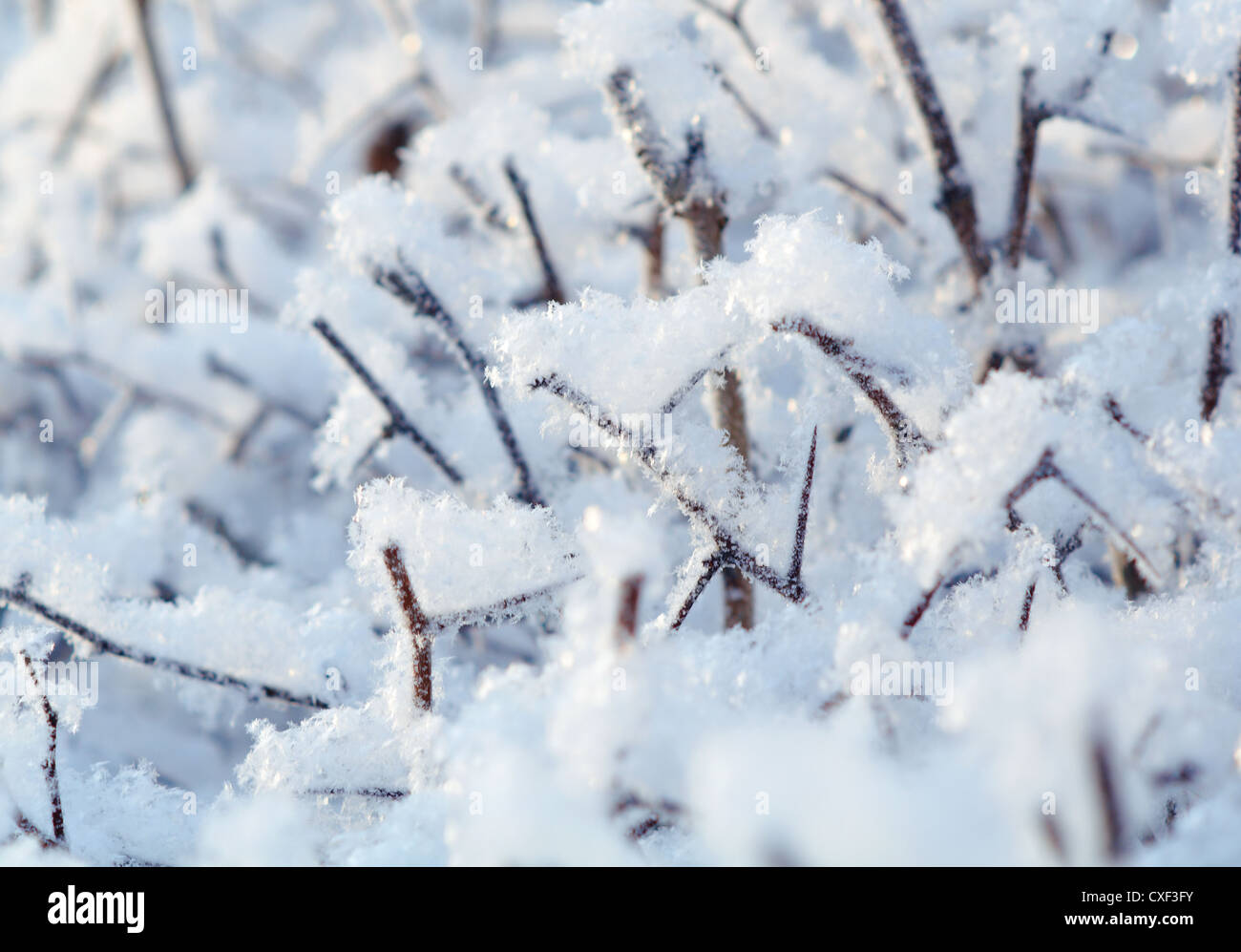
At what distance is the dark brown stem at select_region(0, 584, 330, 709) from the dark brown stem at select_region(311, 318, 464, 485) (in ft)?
0.53

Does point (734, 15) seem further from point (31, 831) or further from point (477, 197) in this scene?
point (31, 831)

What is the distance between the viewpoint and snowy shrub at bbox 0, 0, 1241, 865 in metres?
0.31

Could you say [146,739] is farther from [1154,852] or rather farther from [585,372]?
[1154,852]

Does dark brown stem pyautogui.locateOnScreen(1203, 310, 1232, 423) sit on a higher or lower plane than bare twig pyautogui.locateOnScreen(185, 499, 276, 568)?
lower

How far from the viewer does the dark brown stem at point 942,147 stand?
55cm

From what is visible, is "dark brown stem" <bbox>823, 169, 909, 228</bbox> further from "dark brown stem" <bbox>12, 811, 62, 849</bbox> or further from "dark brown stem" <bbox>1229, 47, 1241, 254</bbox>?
"dark brown stem" <bbox>12, 811, 62, 849</bbox>

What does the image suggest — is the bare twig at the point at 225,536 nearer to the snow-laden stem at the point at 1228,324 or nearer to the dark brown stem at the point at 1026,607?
the dark brown stem at the point at 1026,607

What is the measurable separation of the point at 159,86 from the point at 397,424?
767 mm

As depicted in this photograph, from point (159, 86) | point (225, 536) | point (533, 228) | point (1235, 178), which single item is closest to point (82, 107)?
point (159, 86)

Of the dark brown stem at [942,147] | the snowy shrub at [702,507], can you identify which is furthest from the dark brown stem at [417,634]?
the dark brown stem at [942,147]

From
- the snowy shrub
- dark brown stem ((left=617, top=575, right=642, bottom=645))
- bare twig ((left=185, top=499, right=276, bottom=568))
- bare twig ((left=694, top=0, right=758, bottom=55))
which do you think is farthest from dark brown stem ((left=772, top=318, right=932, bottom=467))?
bare twig ((left=185, top=499, right=276, bottom=568))

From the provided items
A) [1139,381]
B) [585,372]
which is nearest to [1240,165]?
[1139,381]

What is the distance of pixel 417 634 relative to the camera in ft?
1.44

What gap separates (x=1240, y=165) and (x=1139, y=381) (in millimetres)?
150
